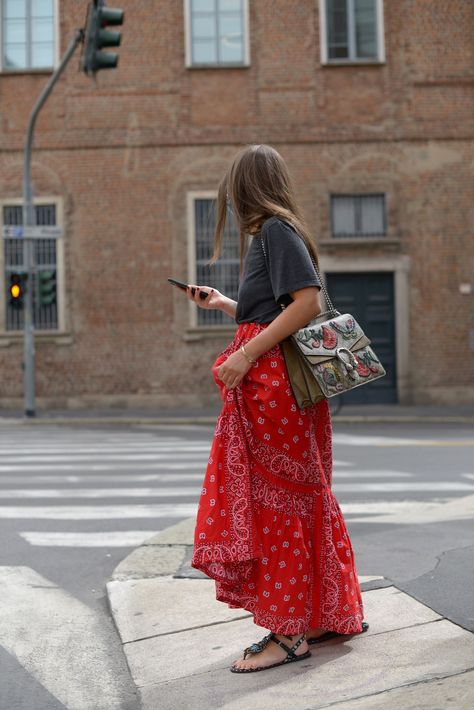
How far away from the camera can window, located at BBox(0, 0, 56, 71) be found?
81.4 ft

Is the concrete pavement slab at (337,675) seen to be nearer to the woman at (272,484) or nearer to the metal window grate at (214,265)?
the woman at (272,484)

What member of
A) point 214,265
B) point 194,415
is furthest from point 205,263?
point 194,415

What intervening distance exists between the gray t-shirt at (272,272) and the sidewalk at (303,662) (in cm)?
128

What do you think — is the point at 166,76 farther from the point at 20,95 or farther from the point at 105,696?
the point at 105,696

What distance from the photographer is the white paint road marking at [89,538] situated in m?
7.58

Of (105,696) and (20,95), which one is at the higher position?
(20,95)

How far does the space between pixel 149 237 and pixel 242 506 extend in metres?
20.7

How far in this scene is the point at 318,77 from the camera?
24.6m

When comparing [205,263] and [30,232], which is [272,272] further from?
[205,263]

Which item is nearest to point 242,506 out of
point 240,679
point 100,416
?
point 240,679

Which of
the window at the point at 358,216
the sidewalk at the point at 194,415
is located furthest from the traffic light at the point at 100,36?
the window at the point at 358,216

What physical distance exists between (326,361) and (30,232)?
1838cm

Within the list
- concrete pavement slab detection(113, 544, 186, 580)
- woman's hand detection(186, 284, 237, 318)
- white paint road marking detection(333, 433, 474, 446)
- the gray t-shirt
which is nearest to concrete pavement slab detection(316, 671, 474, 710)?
the gray t-shirt

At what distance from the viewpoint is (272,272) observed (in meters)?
4.21
